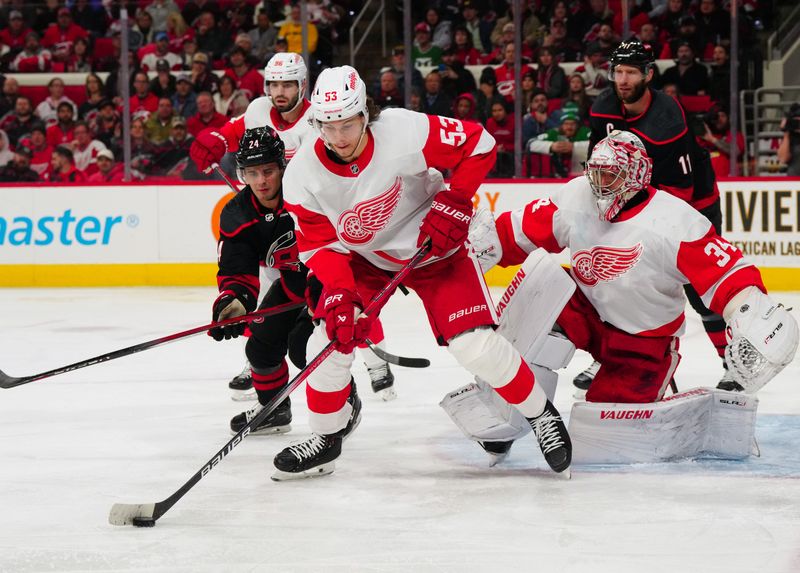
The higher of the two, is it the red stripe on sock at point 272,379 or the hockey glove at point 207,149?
the hockey glove at point 207,149

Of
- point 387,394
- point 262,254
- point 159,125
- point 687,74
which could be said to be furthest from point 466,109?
point 262,254

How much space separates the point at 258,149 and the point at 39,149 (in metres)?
4.80

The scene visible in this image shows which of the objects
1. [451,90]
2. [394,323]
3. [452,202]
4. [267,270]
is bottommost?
[394,323]

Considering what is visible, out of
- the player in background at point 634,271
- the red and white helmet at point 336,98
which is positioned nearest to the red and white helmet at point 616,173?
the player in background at point 634,271

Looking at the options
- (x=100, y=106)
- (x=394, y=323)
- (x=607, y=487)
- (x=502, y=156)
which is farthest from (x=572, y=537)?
(x=100, y=106)

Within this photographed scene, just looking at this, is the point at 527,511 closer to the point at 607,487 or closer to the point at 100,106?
the point at 607,487

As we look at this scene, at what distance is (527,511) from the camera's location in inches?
107

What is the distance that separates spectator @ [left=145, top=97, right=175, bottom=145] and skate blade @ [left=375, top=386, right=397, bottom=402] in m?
3.99

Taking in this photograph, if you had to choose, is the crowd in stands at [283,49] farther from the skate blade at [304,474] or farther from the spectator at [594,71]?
the skate blade at [304,474]

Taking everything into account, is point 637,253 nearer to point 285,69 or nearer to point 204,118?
point 285,69

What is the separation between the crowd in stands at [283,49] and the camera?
7.23 metres

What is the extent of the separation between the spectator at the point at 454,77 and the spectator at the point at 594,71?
690mm

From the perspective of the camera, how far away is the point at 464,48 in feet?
24.9

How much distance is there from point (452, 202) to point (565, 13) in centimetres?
491
